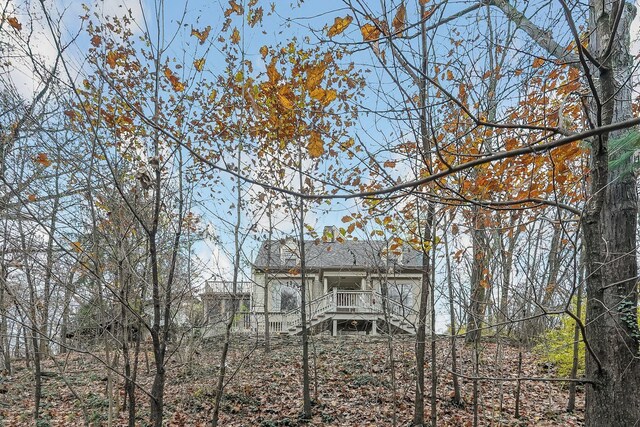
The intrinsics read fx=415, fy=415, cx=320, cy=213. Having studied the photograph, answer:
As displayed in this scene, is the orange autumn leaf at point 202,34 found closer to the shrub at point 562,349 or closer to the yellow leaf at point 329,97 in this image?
the yellow leaf at point 329,97

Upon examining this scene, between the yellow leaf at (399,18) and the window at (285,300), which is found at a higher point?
the yellow leaf at (399,18)

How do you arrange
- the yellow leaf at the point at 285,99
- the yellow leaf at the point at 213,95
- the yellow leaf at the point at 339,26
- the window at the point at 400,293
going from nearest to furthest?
the yellow leaf at the point at 339,26, the yellow leaf at the point at 285,99, the yellow leaf at the point at 213,95, the window at the point at 400,293

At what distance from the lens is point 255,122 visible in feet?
20.8

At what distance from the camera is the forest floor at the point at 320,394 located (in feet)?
21.3

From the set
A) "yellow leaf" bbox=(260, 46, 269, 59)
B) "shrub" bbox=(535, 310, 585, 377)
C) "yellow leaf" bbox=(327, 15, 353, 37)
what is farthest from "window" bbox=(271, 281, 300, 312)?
"yellow leaf" bbox=(327, 15, 353, 37)

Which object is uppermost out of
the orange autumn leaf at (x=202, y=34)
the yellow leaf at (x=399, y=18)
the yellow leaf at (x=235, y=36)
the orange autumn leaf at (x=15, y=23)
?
the yellow leaf at (x=235, y=36)

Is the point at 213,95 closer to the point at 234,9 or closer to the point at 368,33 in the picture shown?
the point at 234,9

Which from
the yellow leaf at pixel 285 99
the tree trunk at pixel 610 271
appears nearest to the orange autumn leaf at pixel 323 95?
the yellow leaf at pixel 285 99

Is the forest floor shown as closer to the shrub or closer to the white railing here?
the shrub

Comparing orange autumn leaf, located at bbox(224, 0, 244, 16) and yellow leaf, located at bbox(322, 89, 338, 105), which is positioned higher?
orange autumn leaf, located at bbox(224, 0, 244, 16)

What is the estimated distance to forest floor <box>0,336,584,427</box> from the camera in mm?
6505

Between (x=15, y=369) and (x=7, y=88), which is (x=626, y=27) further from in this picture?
(x=15, y=369)

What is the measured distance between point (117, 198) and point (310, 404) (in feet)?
15.8

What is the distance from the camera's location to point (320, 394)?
7848mm
